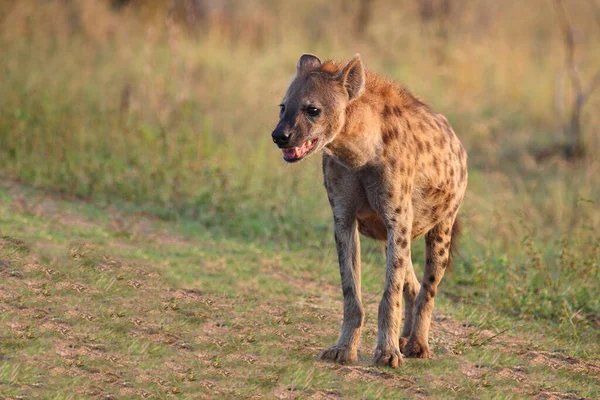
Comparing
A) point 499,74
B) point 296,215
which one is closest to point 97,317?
point 296,215

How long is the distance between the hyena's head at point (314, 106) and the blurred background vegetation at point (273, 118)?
202cm

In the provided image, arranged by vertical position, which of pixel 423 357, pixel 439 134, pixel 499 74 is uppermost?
pixel 499 74

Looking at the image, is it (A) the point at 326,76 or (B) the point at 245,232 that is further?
(B) the point at 245,232

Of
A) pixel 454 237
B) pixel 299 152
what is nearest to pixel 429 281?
pixel 454 237

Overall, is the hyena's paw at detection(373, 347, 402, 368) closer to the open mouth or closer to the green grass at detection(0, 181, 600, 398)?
the green grass at detection(0, 181, 600, 398)

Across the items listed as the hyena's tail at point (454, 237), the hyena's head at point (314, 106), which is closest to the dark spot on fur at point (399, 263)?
the hyena's head at point (314, 106)

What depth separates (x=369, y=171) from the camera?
4.57 meters

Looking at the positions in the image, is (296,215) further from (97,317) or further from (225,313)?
(97,317)

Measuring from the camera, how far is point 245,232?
7.11 metres

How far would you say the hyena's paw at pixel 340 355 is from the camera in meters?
4.48

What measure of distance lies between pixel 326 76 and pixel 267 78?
6.77m

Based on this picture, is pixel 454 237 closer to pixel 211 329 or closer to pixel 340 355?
pixel 340 355

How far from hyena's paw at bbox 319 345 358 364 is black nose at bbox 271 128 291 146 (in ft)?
3.33

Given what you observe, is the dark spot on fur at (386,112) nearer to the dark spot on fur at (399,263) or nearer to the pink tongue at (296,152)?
the pink tongue at (296,152)
